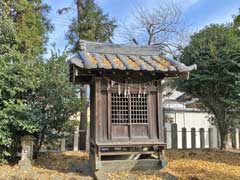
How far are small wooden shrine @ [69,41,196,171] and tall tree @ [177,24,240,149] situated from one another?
3996mm

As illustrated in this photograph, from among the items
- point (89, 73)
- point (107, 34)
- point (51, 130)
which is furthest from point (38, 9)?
point (89, 73)

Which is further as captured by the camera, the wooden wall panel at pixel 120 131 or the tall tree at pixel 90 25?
the tall tree at pixel 90 25

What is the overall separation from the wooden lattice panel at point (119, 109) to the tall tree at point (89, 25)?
8.33 meters

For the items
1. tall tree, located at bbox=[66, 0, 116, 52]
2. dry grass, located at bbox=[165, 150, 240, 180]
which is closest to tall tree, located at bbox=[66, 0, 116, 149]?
tall tree, located at bbox=[66, 0, 116, 52]

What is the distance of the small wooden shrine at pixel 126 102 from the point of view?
7770mm

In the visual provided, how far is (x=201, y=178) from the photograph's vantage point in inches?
279

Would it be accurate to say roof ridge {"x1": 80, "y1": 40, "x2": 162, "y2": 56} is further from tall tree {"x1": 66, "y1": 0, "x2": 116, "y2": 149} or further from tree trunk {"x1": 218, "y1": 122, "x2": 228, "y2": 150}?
tall tree {"x1": 66, "y1": 0, "x2": 116, "y2": 149}

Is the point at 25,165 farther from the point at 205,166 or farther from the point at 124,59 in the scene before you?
the point at 205,166

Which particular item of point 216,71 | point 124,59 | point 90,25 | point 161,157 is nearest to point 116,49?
point 124,59

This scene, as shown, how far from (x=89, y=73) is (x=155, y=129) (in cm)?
247

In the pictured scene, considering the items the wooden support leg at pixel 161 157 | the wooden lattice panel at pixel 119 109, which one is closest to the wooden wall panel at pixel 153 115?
the wooden support leg at pixel 161 157

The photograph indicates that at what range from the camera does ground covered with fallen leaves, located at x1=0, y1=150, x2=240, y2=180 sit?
747 cm

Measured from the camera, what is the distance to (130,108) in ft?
26.6

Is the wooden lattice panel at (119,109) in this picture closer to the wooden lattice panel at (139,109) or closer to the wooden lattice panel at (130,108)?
the wooden lattice panel at (130,108)
